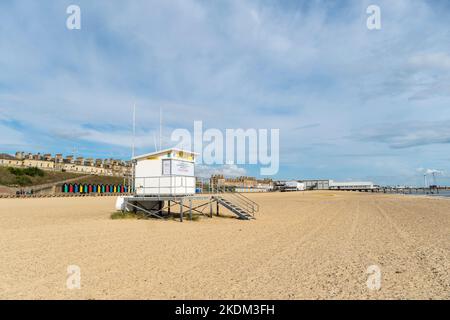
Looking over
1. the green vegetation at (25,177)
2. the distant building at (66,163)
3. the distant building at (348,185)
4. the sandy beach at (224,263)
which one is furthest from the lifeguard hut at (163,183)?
the distant building at (348,185)

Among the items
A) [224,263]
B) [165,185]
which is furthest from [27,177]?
[224,263]

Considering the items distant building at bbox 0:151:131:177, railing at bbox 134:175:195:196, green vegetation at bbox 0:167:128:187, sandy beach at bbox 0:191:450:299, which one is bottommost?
sandy beach at bbox 0:191:450:299

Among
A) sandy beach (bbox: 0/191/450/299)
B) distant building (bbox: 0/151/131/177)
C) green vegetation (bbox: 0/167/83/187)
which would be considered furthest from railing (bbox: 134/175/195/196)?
distant building (bbox: 0/151/131/177)

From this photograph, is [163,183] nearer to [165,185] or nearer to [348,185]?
[165,185]

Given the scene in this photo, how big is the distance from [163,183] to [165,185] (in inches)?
7.8

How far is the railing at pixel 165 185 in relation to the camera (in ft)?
59.3

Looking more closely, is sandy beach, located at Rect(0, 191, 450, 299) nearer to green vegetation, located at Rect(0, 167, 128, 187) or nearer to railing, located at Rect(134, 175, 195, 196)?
railing, located at Rect(134, 175, 195, 196)

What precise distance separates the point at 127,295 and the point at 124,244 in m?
5.33

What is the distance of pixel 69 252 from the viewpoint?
→ 9.37m

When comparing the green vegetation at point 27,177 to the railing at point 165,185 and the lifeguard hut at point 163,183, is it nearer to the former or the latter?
the lifeguard hut at point 163,183

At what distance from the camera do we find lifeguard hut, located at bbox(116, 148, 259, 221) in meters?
18.2
